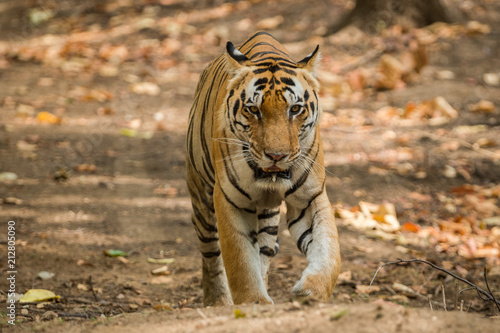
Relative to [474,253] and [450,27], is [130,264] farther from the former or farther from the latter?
[450,27]

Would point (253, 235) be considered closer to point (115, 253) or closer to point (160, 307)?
point (160, 307)

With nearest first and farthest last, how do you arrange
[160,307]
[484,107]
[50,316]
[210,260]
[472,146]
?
[50,316] → [160,307] → [210,260] → [472,146] → [484,107]

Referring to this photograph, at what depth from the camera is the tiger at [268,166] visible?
120 inches

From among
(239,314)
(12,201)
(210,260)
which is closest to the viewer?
A: (239,314)

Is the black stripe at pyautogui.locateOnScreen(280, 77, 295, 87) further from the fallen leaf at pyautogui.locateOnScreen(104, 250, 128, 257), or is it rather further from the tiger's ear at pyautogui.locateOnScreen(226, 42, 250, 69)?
the fallen leaf at pyautogui.locateOnScreen(104, 250, 128, 257)

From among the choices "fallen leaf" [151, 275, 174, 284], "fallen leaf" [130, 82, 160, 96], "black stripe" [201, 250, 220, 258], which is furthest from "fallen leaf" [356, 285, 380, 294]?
"fallen leaf" [130, 82, 160, 96]

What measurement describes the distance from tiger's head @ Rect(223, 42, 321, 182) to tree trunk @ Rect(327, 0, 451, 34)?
302 inches

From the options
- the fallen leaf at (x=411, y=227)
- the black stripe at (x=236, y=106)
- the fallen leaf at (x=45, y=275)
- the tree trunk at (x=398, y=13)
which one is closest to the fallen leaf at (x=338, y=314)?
the black stripe at (x=236, y=106)

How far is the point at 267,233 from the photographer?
412 cm

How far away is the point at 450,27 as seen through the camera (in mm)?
10641

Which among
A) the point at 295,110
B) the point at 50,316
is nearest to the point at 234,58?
the point at 295,110

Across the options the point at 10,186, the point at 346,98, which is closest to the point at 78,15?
the point at 346,98

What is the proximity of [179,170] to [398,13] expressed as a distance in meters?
5.58

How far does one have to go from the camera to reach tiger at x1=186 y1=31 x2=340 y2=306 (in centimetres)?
304
